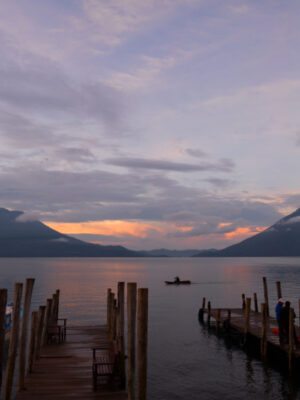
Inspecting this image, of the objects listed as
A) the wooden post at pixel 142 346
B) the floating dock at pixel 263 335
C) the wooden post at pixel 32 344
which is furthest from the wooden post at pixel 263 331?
the wooden post at pixel 32 344

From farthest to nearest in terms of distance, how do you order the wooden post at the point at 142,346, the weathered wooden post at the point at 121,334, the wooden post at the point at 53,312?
the wooden post at the point at 53,312
the weathered wooden post at the point at 121,334
the wooden post at the point at 142,346

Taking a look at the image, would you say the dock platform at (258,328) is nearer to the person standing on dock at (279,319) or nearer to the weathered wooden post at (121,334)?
the person standing on dock at (279,319)

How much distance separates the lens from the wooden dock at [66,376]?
575 inches

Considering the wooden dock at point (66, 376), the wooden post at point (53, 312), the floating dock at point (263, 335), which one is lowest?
the floating dock at point (263, 335)

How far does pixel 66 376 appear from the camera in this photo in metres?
16.7

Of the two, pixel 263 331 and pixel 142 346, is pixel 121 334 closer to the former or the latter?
pixel 142 346

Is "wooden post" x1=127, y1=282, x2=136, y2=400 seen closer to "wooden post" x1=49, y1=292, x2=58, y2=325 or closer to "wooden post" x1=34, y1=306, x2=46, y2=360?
"wooden post" x1=34, y1=306, x2=46, y2=360

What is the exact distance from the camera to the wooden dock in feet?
48.0

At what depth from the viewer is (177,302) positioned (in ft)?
216

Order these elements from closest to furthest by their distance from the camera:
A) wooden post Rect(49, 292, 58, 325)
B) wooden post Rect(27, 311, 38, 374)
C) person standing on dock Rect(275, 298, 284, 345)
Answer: wooden post Rect(27, 311, 38, 374) → person standing on dock Rect(275, 298, 284, 345) → wooden post Rect(49, 292, 58, 325)

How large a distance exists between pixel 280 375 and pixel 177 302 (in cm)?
4390

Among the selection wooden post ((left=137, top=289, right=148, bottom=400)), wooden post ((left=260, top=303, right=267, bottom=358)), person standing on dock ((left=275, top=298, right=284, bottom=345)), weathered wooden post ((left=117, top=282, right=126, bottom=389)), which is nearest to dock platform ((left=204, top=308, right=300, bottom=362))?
wooden post ((left=260, top=303, right=267, bottom=358))

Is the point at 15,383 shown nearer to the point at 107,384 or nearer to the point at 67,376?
the point at 67,376

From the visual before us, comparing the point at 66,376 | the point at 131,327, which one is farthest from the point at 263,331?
the point at 131,327
